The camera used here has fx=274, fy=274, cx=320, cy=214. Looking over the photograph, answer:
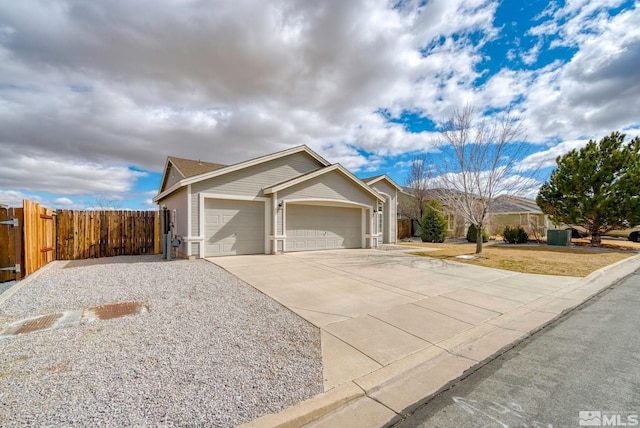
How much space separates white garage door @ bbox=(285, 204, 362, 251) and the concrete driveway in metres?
3.69

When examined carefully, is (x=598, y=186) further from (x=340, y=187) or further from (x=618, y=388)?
(x=618, y=388)

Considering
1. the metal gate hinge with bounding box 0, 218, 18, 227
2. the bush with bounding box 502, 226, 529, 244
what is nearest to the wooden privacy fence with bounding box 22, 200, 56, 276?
the metal gate hinge with bounding box 0, 218, 18, 227

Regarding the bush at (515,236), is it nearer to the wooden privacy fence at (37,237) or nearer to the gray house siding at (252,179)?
the gray house siding at (252,179)

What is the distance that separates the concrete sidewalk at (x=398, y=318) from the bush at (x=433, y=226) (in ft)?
37.2

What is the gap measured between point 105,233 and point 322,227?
32.1 ft

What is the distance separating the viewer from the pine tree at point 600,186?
1641 cm

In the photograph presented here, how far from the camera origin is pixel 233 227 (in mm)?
11820

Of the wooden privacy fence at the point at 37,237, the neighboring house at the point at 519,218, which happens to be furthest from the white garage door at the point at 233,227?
the neighboring house at the point at 519,218

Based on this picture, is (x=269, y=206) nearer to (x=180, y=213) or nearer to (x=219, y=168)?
(x=219, y=168)

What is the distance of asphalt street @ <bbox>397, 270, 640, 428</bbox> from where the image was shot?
237 centimetres

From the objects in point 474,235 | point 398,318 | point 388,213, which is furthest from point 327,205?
point 474,235

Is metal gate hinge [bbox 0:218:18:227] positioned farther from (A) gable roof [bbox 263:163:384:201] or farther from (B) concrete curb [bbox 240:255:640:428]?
(B) concrete curb [bbox 240:255:640:428]

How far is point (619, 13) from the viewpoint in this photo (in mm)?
7691

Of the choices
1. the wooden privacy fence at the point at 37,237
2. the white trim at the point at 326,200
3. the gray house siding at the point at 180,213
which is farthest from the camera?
the white trim at the point at 326,200
